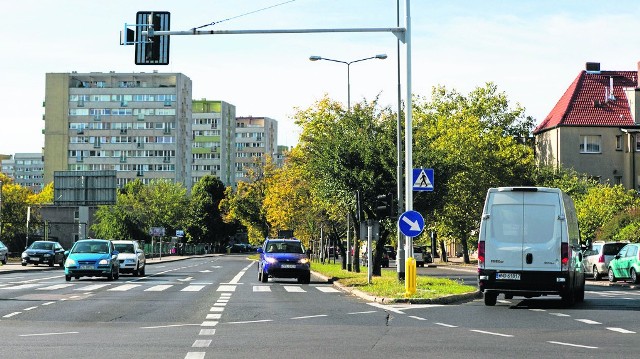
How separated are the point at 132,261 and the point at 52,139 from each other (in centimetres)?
13856

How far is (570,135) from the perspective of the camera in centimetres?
8025

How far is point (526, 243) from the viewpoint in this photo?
73.8 feet

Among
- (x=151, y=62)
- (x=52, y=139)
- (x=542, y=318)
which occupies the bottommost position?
(x=542, y=318)

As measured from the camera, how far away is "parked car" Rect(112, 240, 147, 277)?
144 feet

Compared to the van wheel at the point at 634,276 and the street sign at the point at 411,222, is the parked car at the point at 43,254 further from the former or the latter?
the street sign at the point at 411,222

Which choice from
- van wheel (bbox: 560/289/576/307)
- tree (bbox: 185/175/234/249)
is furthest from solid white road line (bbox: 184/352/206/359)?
tree (bbox: 185/175/234/249)

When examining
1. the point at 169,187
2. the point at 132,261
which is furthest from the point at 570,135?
the point at 169,187

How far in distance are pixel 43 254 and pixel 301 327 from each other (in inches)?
1766

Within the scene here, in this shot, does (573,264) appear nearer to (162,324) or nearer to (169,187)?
(162,324)

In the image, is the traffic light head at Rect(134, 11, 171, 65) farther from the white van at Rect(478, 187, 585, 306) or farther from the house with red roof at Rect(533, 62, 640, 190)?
the house with red roof at Rect(533, 62, 640, 190)

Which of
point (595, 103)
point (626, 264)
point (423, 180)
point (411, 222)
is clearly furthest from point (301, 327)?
point (595, 103)

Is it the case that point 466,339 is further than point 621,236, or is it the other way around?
point 621,236

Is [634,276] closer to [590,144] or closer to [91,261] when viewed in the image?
[91,261]

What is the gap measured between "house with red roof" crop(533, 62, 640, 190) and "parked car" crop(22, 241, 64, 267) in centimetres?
3890
